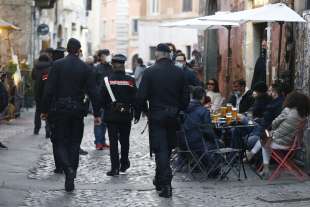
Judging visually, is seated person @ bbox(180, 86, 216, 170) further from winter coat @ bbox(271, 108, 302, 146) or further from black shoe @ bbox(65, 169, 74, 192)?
black shoe @ bbox(65, 169, 74, 192)

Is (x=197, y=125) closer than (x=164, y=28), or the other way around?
(x=197, y=125)

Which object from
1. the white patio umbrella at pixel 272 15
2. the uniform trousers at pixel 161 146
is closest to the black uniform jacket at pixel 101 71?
the white patio umbrella at pixel 272 15

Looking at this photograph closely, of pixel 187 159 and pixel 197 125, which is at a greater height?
pixel 197 125

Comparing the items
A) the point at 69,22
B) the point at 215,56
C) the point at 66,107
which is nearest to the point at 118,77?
the point at 66,107

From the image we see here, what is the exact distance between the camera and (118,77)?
45.2 feet

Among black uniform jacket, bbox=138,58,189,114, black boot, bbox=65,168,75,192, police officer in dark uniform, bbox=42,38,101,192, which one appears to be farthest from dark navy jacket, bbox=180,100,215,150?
black boot, bbox=65,168,75,192

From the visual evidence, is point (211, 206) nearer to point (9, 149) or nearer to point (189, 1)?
point (9, 149)

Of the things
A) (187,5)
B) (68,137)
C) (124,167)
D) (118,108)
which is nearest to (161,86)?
(68,137)

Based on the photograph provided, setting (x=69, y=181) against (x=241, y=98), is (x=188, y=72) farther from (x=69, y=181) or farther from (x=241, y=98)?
(x=69, y=181)

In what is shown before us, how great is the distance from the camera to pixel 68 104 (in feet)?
39.1

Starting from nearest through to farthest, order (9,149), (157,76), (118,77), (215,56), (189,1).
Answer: (157,76) < (118,77) < (9,149) < (215,56) < (189,1)

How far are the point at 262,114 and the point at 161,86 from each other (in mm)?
3547

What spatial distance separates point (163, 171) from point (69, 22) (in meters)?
38.5

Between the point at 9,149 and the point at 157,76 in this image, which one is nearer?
the point at 157,76
